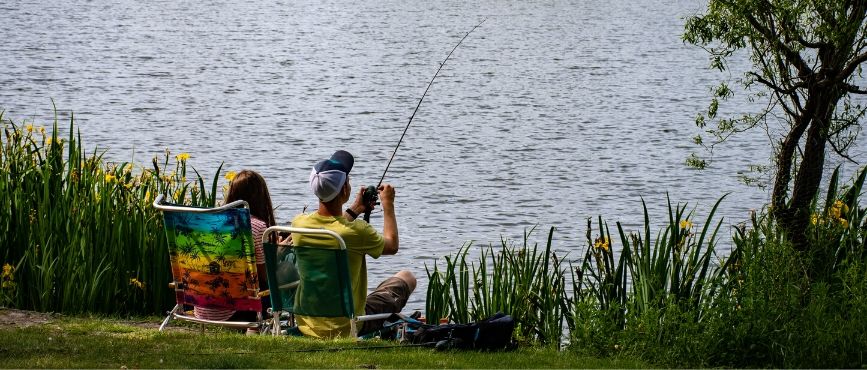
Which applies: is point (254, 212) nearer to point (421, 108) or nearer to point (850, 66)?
point (850, 66)

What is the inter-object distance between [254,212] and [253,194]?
0.40ft

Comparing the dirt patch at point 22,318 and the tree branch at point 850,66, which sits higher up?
the tree branch at point 850,66

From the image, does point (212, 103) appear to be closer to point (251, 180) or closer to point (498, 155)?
point (498, 155)

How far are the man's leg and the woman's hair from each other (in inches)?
30.3

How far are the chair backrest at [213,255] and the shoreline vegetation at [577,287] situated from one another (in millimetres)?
261

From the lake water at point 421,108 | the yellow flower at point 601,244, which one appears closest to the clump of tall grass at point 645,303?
the yellow flower at point 601,244

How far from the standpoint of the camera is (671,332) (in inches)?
283

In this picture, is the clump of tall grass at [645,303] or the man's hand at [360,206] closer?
the clump of tall grass at [645,303]

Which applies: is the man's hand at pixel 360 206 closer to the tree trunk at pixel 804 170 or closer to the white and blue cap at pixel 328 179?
the white and blue cap at pixel 328 179

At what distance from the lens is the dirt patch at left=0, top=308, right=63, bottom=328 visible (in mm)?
7605

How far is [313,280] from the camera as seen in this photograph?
6.90 meters

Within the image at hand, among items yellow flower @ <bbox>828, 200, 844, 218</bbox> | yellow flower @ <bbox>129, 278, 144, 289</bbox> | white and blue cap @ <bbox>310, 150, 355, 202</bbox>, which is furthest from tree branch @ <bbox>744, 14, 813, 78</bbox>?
yellow flower @ <bbox>129, 278, 144, 289</bbox>

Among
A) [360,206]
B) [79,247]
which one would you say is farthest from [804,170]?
[79,247]

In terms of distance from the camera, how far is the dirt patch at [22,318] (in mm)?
7605
